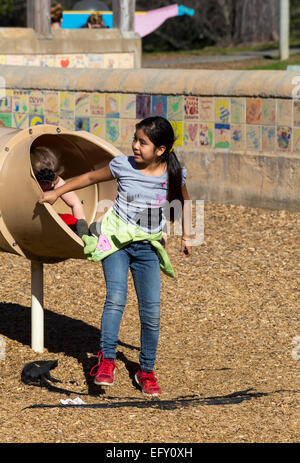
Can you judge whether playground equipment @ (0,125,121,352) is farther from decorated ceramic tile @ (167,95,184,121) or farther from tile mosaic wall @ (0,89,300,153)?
decorated ceramic tile @ (167,95,184,121)

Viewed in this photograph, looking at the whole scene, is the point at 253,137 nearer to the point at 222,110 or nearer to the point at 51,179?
the point at 222,110

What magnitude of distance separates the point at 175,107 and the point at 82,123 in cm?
119

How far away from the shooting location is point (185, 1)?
114 feet

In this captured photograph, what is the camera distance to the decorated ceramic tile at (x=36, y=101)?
999 centimetres

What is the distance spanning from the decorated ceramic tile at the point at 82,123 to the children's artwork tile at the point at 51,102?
1.06ft

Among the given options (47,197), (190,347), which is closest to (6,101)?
(190,347)

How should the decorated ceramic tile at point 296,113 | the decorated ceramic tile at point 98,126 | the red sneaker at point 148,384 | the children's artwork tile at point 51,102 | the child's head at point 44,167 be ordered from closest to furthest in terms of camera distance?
the red sneaker at point 148,384 < the child's head at point 44,167 < the decorated ceramic tile at point 296,113 < the decorated ceramic tile at point 98,126 < the children's artwork tile at point 51,102

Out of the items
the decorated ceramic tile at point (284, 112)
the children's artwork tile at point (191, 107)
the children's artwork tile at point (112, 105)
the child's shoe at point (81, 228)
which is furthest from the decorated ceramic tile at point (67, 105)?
the child's shoe at point (81, 228)

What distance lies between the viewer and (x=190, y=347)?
5586 mm

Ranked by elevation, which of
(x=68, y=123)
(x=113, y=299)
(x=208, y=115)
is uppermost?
(x=208, y=115)

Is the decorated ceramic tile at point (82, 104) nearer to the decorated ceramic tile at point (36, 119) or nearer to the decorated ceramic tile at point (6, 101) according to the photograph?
the decorated ceramic tile at point (36, 119)

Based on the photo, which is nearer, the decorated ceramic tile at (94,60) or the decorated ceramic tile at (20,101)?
the decorated ceramic tile at (20,101)

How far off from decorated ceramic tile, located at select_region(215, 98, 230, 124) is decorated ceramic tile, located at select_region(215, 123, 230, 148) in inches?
1.9

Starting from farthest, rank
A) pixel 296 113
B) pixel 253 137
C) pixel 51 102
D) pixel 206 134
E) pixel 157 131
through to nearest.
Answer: pixel 51 102 < pixel 206 134 < pixel 253 137 < pixel 296 113 < pixel 157 131
